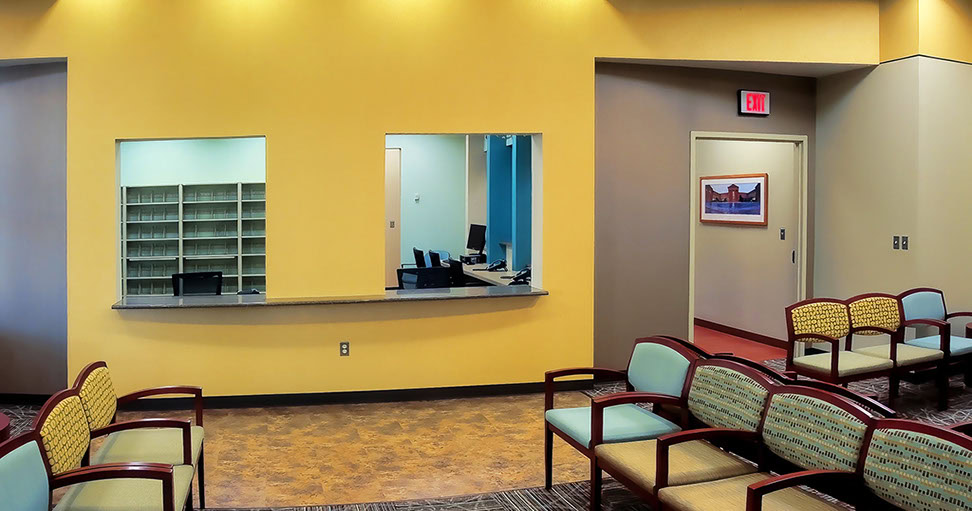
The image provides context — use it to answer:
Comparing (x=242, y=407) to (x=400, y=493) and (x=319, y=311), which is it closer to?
(x=319, y=311)

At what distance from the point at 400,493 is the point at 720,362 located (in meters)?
1.75

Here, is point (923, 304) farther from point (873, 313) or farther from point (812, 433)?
point (812, 433)

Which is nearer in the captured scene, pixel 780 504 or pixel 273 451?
pixel 780 504

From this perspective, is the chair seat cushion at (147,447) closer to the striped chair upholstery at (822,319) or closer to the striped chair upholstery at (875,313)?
the striped chair upholstery at (822,319)

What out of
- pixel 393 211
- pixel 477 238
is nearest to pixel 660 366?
pixel 477 238

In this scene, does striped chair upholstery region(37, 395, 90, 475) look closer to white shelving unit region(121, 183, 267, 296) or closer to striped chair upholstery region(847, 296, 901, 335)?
striped chair upholstery region(847, 296, 901, 335)

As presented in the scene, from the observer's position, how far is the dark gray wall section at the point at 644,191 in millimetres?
6203

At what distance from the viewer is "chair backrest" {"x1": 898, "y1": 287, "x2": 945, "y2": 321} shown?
5895mm

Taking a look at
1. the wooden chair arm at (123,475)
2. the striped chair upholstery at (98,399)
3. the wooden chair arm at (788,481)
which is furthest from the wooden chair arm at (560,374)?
the striped chair upholstery at (98,399)

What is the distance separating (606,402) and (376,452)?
1.76m

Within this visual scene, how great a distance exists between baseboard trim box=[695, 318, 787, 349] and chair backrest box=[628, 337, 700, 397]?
4.19 m

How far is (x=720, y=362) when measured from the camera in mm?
3414

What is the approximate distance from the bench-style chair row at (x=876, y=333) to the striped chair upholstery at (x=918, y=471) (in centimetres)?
254

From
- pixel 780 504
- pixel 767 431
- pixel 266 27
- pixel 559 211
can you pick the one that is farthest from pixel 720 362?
pixel 266 27
